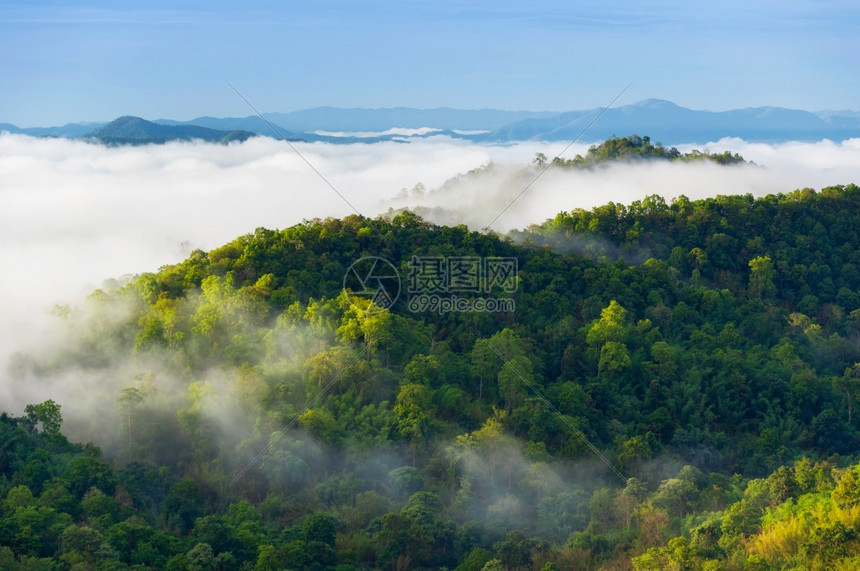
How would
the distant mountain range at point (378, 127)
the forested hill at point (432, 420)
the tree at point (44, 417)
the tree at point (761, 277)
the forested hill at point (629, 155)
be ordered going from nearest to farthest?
1. the forested hill at point (432, 420)
2. the tree at point (44, 417)
3. the tree at point (761, 277)
4. the forested hill at point (629, 155)
5. the distant mountain range at point (378, 127)

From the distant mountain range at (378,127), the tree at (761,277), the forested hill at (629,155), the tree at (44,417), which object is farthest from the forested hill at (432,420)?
the distant mountain range at (378,127)

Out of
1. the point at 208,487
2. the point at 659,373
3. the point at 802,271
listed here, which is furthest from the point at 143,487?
the point at 802,271

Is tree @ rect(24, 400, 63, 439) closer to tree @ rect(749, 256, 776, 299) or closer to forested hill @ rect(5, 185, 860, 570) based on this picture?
forested hill @ rect(5, 185, 860, 570)

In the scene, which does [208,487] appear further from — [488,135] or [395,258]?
[488,135]

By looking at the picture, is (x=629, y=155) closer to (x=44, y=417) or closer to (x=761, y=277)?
(x=761, y=277)

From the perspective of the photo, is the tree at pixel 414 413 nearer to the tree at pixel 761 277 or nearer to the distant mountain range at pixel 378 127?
the tree at pixel 761 277

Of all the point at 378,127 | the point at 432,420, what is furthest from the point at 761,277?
the point at 378,127

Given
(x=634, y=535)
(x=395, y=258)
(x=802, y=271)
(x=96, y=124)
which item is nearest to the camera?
(x=634, y=535)

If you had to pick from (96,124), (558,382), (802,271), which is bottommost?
(558,382)
